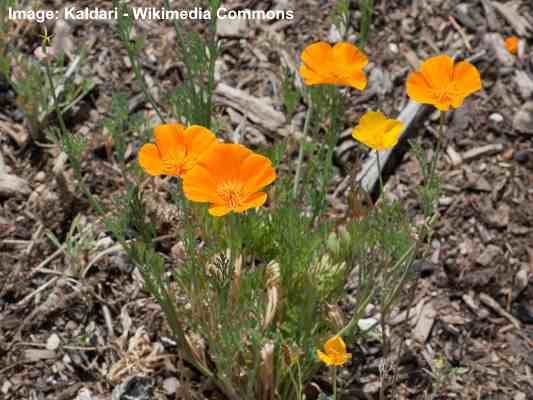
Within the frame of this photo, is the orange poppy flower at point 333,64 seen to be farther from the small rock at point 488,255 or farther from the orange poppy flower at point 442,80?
the small rock at point 488,255

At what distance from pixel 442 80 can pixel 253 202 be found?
76 centimetres

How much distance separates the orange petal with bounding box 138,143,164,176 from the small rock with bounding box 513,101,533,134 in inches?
80.3

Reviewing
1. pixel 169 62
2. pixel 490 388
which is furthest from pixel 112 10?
pixel 490 388

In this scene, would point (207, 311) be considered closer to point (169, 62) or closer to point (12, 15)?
point (169, 62)

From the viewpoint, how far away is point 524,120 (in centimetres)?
356

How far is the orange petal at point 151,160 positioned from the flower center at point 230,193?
0.58ft

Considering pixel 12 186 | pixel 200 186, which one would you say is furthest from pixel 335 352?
pixel 12 186

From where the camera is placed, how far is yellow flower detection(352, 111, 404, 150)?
232 centimetres

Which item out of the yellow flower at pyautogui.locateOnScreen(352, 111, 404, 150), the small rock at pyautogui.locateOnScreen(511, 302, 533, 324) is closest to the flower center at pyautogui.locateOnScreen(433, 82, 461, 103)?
the yellow flower at pyautogui.locateOnScreen(352, 111, 404, 150)

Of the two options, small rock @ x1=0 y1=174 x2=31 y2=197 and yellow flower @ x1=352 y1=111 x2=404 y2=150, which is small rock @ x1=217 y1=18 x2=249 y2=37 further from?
yellow flower @ x1=352 y1=111 x2=404 y2=150

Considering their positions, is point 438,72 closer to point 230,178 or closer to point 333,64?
point 333,64

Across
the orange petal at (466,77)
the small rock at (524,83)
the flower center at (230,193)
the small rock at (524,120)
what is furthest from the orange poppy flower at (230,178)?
the small rock at (524,83)

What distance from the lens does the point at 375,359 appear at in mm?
2902

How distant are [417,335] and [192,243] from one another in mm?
1171
